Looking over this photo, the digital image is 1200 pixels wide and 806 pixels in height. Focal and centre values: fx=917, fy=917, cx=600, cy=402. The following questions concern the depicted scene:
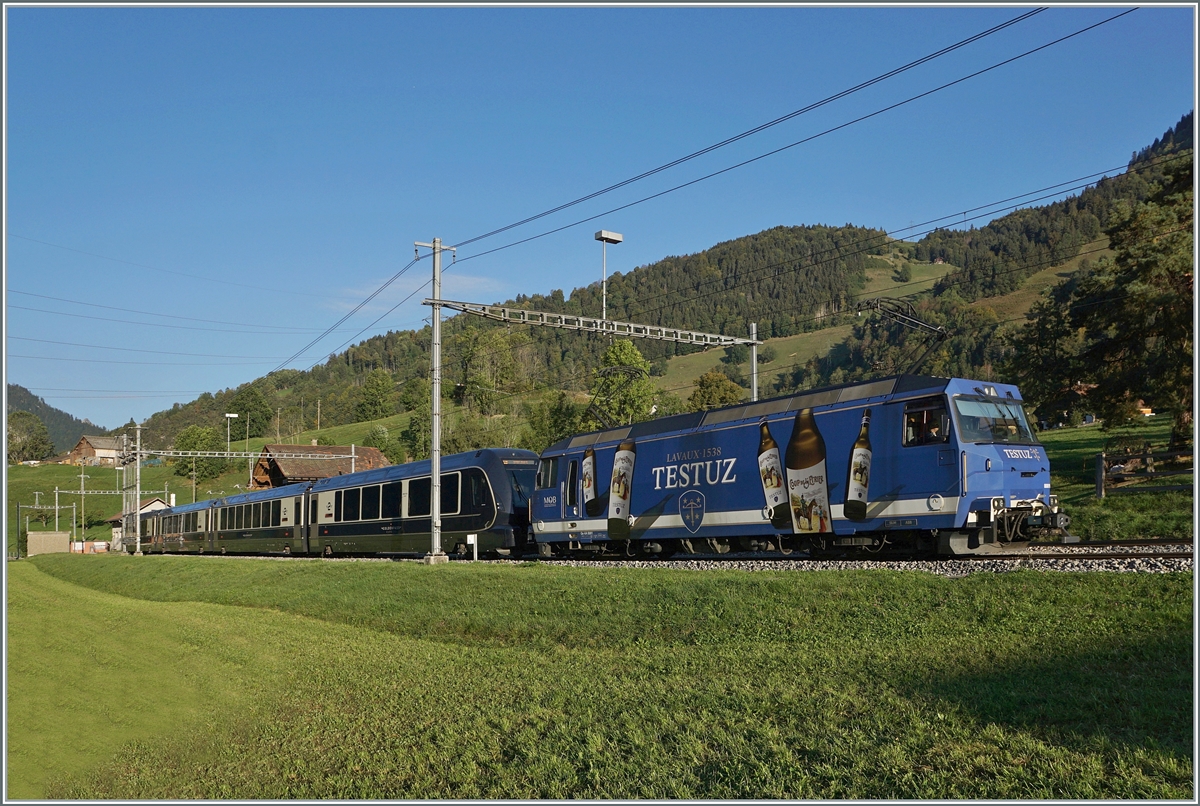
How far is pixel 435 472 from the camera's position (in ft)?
90.2

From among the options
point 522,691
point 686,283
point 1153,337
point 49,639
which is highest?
point 686,283

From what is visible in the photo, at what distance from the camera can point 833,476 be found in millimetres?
19016

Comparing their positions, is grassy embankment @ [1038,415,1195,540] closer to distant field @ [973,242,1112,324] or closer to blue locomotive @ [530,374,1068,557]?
blue locomotive @ [530,374,1068,557]

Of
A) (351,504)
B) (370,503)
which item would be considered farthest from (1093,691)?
(351,504)

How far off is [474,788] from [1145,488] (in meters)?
24.1

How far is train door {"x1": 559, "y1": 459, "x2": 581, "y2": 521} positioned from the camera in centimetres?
2610

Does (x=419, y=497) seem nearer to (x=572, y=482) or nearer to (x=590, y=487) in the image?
(x=572, y=482)

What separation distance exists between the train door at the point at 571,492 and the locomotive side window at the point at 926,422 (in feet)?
35.2

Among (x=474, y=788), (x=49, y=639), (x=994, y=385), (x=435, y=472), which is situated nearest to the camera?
(x=474, y=788)

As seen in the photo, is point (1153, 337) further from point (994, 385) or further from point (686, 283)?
point (686, 283)

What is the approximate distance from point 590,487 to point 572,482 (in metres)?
0.84

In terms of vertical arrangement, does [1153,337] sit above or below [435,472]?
above

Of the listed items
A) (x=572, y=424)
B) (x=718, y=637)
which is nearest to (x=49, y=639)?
(x=718, y=637)

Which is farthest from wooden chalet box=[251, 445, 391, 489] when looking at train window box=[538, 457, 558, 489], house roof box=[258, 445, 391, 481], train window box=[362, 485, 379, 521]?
train window box=[538, 457, 558, 489]
